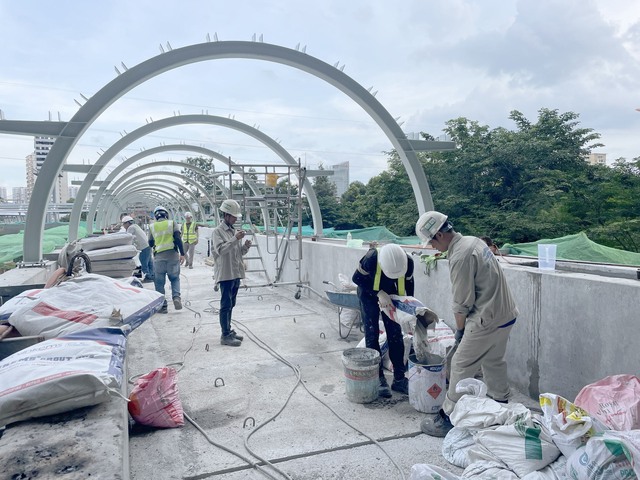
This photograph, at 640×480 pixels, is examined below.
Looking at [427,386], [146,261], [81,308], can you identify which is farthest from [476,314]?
[146,261]

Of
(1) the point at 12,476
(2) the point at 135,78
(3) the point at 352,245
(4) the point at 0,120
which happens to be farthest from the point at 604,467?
(4) the point at 0,120

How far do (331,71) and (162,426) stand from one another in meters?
5.49

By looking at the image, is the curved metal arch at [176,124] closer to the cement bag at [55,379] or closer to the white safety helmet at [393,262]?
the white safety helmet at [393,262]

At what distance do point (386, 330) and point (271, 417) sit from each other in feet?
4.48

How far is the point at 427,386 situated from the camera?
12.0 feet

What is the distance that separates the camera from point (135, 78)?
5934mm

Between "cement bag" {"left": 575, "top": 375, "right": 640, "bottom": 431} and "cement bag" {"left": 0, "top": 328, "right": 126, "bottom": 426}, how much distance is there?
2.94m

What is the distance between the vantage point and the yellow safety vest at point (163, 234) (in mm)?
7414

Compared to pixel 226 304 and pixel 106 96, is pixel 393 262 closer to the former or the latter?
pixel 226 304

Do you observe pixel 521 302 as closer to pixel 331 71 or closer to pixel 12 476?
pixel 12 476

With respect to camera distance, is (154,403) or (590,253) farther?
(590,253)

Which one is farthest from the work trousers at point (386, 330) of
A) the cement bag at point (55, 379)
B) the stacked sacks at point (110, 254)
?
the stacked sacks at point (110, 254)

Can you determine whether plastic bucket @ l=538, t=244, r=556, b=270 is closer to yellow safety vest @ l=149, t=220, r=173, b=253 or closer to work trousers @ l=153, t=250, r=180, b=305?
yellow safety vest @ l=149, t=220, r=173, b=253

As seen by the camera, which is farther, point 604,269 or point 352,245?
point 352,245
